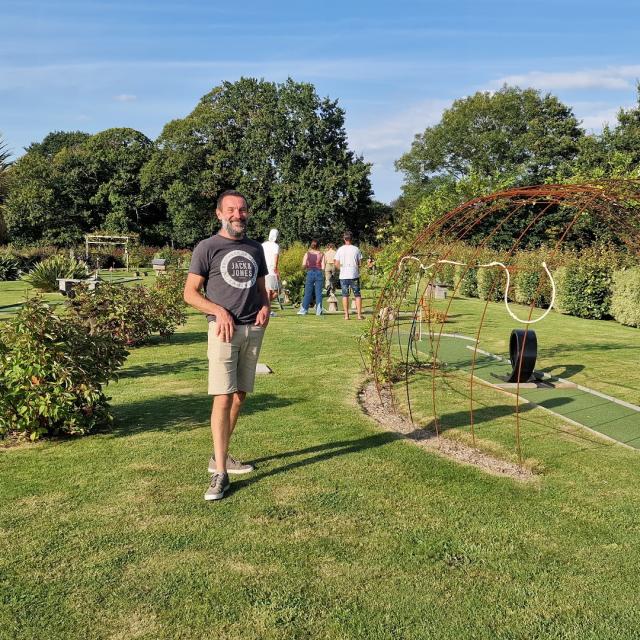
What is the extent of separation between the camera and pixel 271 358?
9.34m

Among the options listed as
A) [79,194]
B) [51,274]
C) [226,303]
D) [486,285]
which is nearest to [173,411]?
[226,303]

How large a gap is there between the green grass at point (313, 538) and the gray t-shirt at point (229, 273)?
1.22m

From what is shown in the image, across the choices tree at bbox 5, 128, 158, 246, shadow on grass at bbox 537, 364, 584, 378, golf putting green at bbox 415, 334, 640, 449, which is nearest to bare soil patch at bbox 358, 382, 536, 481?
golf putting green at bbox 415, 334, 640, 449

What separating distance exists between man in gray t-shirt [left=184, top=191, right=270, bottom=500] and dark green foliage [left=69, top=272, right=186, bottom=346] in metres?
4.34

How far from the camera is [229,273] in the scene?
4.01 meters

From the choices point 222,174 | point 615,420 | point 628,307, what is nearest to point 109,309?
point 615,420


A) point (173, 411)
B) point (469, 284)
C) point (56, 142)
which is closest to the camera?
point (173, 411)

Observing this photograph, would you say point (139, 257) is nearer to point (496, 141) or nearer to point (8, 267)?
point (8, 267)

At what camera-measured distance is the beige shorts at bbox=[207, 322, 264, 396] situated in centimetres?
404

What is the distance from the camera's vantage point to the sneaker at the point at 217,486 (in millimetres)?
4023

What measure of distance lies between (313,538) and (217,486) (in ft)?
2.71

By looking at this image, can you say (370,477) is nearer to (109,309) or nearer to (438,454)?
(438,454)

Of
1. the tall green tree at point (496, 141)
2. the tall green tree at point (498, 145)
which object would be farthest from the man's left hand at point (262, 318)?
the tall green tree at point (496, 141)

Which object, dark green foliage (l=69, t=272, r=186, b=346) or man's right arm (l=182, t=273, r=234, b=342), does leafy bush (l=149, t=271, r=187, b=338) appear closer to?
A: dark green foliage (l=69, t=272, r=186, b=346)
